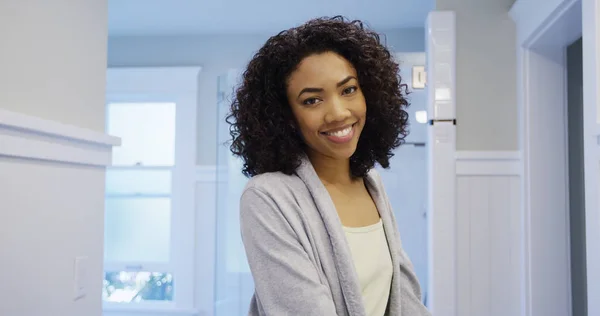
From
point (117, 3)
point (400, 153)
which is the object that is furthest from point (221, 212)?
point (117, 3)

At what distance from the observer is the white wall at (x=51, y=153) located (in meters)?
0.97

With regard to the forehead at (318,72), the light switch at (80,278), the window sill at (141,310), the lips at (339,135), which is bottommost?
the window sill at (141,310)

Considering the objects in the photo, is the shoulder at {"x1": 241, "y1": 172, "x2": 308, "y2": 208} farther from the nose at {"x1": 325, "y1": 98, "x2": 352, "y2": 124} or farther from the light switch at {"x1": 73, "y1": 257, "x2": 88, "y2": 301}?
the light switch at {"x1": 73, "y1": 257, "x2": 88, "y2": 301}

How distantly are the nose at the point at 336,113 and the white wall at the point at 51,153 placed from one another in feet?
1.86

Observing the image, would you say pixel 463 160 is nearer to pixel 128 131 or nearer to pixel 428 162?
pixel 428 162

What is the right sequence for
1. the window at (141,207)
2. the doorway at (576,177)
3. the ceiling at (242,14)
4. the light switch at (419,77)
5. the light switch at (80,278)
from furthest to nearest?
the window at (141,207), the ceiling at (242,14), the light switch at (419,77), the doorway at (576,177), the light switch at (80,278)

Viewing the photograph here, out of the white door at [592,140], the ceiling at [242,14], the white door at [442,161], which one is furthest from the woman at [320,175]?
the ceiling at [242,14]

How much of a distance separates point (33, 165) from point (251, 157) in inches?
18.4

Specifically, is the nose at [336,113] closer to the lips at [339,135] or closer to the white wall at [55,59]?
the lips at [339,135]

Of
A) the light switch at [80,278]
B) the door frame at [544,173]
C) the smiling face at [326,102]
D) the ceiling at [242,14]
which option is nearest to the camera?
the smiling face at [326,102]

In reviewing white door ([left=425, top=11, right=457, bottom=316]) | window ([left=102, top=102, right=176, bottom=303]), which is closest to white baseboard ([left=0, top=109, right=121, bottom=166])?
white door ([left=425, top=11, right=457, bottom=316])

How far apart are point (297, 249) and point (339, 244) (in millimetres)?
77

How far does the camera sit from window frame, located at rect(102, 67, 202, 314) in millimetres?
3504

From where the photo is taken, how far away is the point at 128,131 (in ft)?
12.3
